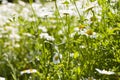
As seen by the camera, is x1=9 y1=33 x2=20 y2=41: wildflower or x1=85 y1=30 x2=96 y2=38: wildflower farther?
x1=9 y1=33 x2=20 y2=41: wildflower

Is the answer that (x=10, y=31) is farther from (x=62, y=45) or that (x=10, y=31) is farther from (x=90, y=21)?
(x=90, y=21)

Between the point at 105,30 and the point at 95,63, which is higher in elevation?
the point at 105,30

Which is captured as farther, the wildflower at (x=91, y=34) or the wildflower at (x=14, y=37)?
the wildflower at (x=14, y=37)

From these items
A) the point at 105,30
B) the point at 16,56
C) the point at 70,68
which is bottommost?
the point at 16,56

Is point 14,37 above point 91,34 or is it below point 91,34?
below

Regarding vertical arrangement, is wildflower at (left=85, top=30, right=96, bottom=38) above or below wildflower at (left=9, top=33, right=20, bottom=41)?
above

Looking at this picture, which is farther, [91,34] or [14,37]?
[14,37]

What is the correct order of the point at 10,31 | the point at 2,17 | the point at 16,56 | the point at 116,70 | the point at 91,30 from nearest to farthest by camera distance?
the point at 116,70 → the point at 91,30 → the point at 16,56 → the point at 10,31 → the point at 2,17

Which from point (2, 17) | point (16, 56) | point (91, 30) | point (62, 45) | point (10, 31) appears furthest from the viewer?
point (2, 17)

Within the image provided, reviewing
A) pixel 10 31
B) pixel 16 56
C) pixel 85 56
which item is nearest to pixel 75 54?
pixel 85 56

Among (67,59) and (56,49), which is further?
(56,49)

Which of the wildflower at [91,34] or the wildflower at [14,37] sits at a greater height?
the wildflower at [91,34]
